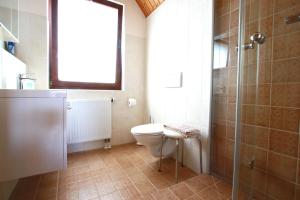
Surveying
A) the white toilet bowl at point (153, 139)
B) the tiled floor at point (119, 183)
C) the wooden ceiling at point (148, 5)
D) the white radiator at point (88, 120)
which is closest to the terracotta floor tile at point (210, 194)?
the tiled floor at point (119, 183)

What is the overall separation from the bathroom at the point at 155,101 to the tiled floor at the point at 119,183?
0.04 ft

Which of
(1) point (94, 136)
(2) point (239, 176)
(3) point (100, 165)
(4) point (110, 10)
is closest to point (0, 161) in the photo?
(3) point (100, 165)

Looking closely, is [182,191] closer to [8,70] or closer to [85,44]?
[8,70]

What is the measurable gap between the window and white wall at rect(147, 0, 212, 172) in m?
0.61

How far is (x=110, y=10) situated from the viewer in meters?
2.43

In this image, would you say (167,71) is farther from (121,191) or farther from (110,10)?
(121,191)

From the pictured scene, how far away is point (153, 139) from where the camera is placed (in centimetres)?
173

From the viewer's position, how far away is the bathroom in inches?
43.5

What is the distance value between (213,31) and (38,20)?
2038mm

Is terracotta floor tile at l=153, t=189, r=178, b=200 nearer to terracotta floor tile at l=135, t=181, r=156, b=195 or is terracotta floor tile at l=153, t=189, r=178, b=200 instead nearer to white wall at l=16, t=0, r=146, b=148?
terracotta floor tile at l=135, t=181, r=156, b=195

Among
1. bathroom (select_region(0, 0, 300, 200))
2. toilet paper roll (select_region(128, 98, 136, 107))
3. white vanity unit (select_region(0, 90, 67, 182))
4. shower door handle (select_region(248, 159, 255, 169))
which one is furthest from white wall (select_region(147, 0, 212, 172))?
white vanity unit (select_region(0, 90, 67, 182))

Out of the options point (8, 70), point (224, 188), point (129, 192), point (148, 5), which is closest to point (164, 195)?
point (129, 192)

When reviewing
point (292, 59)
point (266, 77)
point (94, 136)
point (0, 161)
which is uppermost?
point (292, 59)

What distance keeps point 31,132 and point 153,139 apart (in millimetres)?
1083
